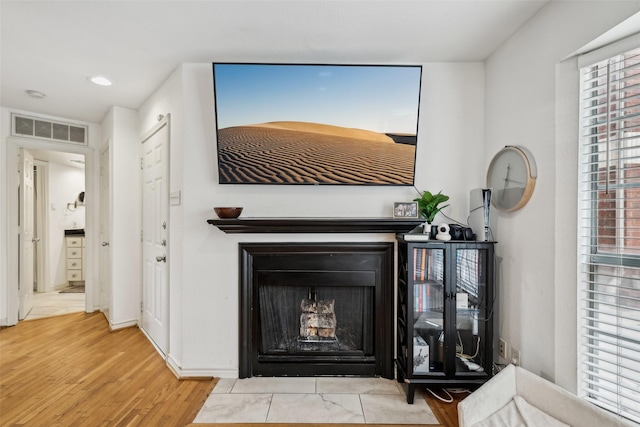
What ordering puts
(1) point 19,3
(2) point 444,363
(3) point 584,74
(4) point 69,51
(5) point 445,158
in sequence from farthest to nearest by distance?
(5) point 445,158
(4) point 69,51
(2) point 444,363
(1) point 19,3
(3) point 584,74

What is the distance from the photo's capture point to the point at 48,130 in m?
3.44

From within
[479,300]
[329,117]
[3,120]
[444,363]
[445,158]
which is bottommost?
[444,363]

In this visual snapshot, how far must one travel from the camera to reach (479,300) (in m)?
2.04

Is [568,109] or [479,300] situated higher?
[568,109]

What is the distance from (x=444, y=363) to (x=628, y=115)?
5.46ft

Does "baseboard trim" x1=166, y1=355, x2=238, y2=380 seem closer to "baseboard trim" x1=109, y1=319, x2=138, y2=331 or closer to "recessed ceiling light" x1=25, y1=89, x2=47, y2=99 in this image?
"baseboard trim" x1=109, y1=319, x2=138, y2=331

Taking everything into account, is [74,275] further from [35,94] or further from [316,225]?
[316,225]

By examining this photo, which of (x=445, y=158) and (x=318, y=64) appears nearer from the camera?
(x=318, y=64)

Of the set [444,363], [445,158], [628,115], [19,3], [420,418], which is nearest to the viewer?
[628,115]

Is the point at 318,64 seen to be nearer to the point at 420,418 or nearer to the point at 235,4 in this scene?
the point at 235,4

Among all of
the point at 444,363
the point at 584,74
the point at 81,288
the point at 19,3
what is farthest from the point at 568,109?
the point at 81,288

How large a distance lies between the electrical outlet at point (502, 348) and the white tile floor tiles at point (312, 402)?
61 centimetres

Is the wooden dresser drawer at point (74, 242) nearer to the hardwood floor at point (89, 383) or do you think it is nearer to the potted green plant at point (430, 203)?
the hardwood floor at point (89, 383)

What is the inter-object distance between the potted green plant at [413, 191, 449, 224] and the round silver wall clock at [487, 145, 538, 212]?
333 millimetres
